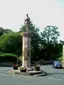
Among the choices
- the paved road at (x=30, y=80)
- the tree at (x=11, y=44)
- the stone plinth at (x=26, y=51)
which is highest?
the tree at (x=11, y=44)

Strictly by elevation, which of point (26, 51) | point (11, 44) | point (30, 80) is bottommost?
point (30, 80)

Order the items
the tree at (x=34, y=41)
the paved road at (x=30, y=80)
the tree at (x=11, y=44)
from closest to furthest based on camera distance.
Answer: the paved road at (x=30, y=80) < the tree at (x=11, y=44) < the tree at (x=34, y=41)

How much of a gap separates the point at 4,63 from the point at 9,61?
72.7 inches

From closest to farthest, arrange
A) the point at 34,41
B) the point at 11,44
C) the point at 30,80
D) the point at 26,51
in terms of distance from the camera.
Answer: the point at 30,80, the point at 26,51, the point at 11,44, the point at 34,41

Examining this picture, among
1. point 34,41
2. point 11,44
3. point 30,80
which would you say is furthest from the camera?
point 34,41

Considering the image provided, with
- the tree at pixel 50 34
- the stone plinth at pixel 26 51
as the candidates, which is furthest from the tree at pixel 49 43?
the stone plinth at pixel 26 51

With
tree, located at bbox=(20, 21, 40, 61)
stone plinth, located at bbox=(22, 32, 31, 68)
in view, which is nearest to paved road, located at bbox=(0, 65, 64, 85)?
stone plinth, located at bbox=(22, 32, 31, 68)

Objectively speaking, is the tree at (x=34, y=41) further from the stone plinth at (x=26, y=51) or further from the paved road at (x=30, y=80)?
the paved road at (x=30, y=80)

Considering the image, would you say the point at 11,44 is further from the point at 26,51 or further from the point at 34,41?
the point at 26,51

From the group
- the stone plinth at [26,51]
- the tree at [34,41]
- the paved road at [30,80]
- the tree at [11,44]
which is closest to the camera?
the paved road at [30,80]

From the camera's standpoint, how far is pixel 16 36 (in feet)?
313

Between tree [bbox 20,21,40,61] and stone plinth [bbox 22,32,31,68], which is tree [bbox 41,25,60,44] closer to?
tree [bbox 20,21,40,61]

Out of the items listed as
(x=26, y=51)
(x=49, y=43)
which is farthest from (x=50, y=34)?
(x=26, y=51)

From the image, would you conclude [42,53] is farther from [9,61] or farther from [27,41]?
[27,41]
